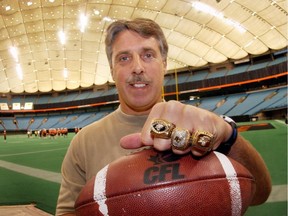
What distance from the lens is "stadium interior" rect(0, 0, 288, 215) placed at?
2639 centimetres

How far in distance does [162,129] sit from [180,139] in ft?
0.23

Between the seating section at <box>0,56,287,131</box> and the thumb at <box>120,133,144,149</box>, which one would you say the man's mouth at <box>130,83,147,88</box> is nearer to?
the thumb at <box>120,133,144,149</box>

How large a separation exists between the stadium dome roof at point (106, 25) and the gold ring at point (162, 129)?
83.4ft

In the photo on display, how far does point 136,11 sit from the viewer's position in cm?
2708

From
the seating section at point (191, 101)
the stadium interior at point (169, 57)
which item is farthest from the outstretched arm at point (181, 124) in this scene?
the seating section at point (191, 101)

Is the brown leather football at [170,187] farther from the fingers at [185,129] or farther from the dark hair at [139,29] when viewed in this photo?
the dark hair at [139,29]

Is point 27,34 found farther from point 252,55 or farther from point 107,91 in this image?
point 252,55

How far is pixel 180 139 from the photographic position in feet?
3.14

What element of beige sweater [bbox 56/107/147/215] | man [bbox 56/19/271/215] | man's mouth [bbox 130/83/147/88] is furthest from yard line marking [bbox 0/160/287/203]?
man's mouth [bbox 130/83/147/88]

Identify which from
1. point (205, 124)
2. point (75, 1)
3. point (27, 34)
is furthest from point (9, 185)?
point (27, 34)

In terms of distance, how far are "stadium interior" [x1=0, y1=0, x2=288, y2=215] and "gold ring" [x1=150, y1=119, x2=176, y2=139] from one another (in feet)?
60.8

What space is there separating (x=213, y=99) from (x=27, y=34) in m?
22.7

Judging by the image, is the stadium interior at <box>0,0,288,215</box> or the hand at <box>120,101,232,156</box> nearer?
the hand at <box>120,101,232,156</box>

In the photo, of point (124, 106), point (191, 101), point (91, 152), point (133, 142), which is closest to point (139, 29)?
point (124, 106)
